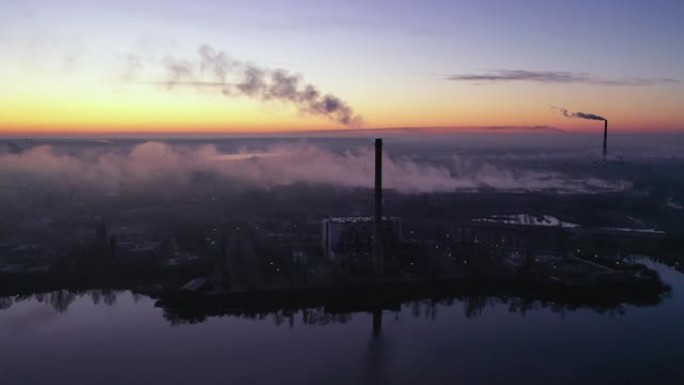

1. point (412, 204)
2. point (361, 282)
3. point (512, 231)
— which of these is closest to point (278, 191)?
point (412, 204)

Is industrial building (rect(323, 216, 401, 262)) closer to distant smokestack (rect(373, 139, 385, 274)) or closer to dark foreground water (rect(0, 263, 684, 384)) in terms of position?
distant smokestack (rect(373, 139, 385, 274))

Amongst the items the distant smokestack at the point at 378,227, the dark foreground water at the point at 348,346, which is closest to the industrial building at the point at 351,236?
the distant smokestack at the point at 378,227

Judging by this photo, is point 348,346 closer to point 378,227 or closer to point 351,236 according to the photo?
point 378,227

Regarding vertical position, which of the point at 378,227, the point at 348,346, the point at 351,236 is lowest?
the point at 348,346

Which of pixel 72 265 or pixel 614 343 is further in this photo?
pixel 72 265

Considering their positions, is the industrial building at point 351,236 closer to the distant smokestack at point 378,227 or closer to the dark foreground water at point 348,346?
the distant smokestack at point 378,227

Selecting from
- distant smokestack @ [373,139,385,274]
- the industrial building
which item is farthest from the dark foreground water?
the industrial building

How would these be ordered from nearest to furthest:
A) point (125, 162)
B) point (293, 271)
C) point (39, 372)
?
point (39, 372), point (293, 271), point (125, 162)

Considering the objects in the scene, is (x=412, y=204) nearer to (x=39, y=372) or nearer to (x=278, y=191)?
(x=278, y=191)

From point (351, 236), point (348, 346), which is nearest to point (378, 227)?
point (351, 236)
